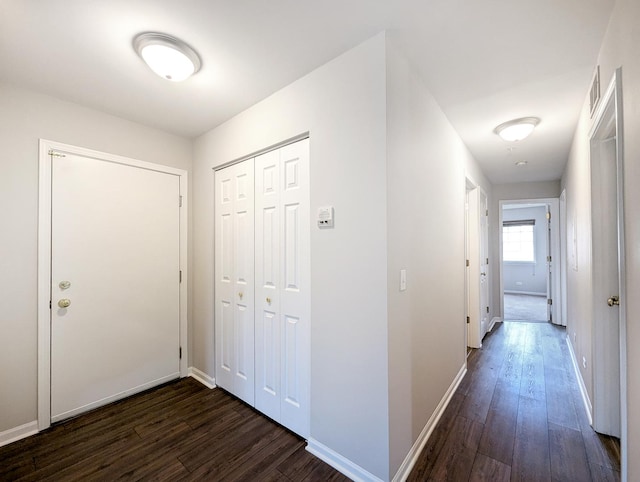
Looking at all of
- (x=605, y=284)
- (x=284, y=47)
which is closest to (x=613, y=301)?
(x=605, y=284)

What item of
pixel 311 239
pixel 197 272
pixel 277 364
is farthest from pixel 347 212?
pixel 197 272

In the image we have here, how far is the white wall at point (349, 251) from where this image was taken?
59.1 inches

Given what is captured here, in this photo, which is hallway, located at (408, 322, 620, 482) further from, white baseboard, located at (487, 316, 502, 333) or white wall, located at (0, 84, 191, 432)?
white wall, located at (0, 84, 191, 432)

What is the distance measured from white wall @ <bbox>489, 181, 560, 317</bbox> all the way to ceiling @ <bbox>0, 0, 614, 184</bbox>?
278cm

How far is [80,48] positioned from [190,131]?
1.17m

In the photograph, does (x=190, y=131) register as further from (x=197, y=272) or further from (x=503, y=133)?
(x=503, y=133)

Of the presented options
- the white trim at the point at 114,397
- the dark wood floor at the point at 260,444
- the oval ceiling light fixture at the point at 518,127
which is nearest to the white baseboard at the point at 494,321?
the dark wood floor at the point at 260,444

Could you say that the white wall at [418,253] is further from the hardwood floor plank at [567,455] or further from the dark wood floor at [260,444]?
the hardwood floor plank at [567,455]

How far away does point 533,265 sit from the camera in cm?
762

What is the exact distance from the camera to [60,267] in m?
2.14

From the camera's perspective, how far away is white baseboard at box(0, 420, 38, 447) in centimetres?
187

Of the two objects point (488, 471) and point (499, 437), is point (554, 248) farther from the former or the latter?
point (488, 471)

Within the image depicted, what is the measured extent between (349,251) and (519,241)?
8.28 metres

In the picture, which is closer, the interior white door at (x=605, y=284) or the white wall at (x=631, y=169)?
the white wall at (x=631, y=169)
